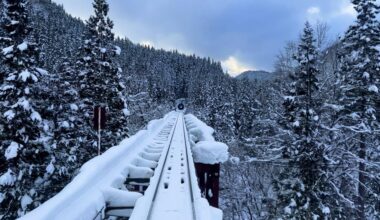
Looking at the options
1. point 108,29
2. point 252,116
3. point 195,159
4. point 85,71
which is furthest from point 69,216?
point 252,116

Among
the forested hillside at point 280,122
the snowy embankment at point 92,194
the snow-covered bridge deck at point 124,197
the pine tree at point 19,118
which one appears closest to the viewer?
the snowy embankment at point 92,194

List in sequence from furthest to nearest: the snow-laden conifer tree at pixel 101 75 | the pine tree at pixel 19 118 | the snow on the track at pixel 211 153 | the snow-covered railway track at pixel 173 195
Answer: the snow-laden conifer tree at pixel 101 75 → the pine tree at pixel 19 118 → the snow on the track at pixel 211 153 → the snow-covered railway track at pixel 173 195

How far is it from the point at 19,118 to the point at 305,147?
42.6ft

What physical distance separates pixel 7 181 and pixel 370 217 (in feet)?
93.1

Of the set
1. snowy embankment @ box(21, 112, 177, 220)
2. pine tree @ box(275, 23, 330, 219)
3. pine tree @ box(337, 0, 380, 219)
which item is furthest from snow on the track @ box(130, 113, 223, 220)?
pine tree @ box(337, 0, 380, 219)

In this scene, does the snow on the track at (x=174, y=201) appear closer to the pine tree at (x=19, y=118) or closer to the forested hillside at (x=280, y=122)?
the forested hillside at (x=280, y=122)

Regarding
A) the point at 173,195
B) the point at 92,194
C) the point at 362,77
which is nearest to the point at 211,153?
the point at 173,195

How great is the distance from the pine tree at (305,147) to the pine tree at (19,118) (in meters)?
11.5

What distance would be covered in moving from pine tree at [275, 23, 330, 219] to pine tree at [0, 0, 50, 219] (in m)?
11.5

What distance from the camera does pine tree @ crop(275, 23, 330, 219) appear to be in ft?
47.5

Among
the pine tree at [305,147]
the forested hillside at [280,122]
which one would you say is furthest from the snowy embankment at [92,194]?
the pine tree at [305,147]

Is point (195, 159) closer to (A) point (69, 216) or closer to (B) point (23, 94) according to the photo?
(A) point (69, 216)

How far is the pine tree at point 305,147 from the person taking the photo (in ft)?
47.5

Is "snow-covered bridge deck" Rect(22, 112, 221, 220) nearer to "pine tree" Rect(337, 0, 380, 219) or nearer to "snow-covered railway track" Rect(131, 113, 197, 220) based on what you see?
"snow-covered railway track" Rect(131, 113, 197, 220)
